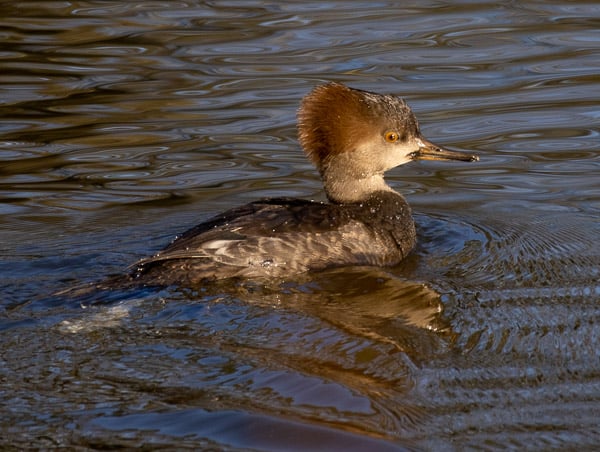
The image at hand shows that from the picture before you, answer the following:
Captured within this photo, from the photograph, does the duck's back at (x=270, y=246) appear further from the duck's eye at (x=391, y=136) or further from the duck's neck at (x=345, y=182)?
the duck's eye at (x=391, y=136)

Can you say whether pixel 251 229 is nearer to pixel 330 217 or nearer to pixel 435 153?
pixel 330 217

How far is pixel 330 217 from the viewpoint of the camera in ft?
21.0

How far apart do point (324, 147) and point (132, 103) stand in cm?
327

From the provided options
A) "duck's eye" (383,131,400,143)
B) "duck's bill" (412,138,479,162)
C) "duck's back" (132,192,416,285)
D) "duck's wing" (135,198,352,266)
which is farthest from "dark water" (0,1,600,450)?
"duck's eye" (383,131,400,143)

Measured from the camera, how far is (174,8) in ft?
39.7

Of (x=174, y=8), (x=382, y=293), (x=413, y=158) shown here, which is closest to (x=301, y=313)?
(x=382, y=293)

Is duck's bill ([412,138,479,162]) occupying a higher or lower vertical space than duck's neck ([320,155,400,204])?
higher

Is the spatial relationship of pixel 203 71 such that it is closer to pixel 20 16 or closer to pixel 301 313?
pixel 20 16

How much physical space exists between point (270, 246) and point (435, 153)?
1565 mm

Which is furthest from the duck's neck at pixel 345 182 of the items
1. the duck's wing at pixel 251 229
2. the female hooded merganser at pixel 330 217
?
the duck's wing at pixel 251 229

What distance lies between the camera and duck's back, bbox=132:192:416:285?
6.10 m

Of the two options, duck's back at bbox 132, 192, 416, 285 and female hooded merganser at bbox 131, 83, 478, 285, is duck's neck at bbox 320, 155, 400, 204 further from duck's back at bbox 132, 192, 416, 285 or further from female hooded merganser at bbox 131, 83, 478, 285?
duck's back at bbox 132, 192, 416, 285

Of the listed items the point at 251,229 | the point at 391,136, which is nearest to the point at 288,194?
the point at 391,136

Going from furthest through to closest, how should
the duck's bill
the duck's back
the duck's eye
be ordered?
the duck's bill < the duck's eye < the duck's back
